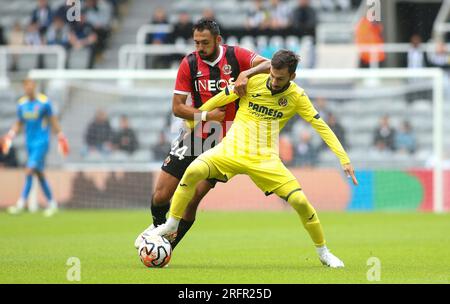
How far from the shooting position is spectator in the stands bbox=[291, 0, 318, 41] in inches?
920

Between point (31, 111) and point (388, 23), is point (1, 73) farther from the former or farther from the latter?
point (388, 23)

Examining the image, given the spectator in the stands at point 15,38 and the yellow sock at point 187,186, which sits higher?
the spectator in the stands at point 15,38

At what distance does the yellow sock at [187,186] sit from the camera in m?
9.40

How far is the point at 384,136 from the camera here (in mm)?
20500

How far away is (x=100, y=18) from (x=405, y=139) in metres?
9.07

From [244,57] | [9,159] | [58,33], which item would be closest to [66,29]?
[58,33]

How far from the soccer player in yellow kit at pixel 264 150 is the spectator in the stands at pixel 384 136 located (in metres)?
10.8

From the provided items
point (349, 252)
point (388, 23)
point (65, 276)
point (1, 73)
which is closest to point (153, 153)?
point (1, 73)

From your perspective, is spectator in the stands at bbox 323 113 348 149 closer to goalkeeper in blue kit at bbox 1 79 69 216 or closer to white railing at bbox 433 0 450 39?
white railing at bbox 433 0 450 39

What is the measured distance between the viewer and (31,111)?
18812 millimetres

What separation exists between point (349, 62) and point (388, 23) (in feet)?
10.6

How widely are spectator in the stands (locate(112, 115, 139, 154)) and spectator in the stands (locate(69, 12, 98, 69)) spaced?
3.95 m

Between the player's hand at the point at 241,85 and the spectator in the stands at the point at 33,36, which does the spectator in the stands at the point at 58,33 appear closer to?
the spectator in the stands at the point at 33,36

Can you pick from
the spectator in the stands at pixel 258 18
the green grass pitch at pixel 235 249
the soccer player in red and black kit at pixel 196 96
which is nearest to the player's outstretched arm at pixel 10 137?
Answer: the green grass pitch at pixel 235 249
